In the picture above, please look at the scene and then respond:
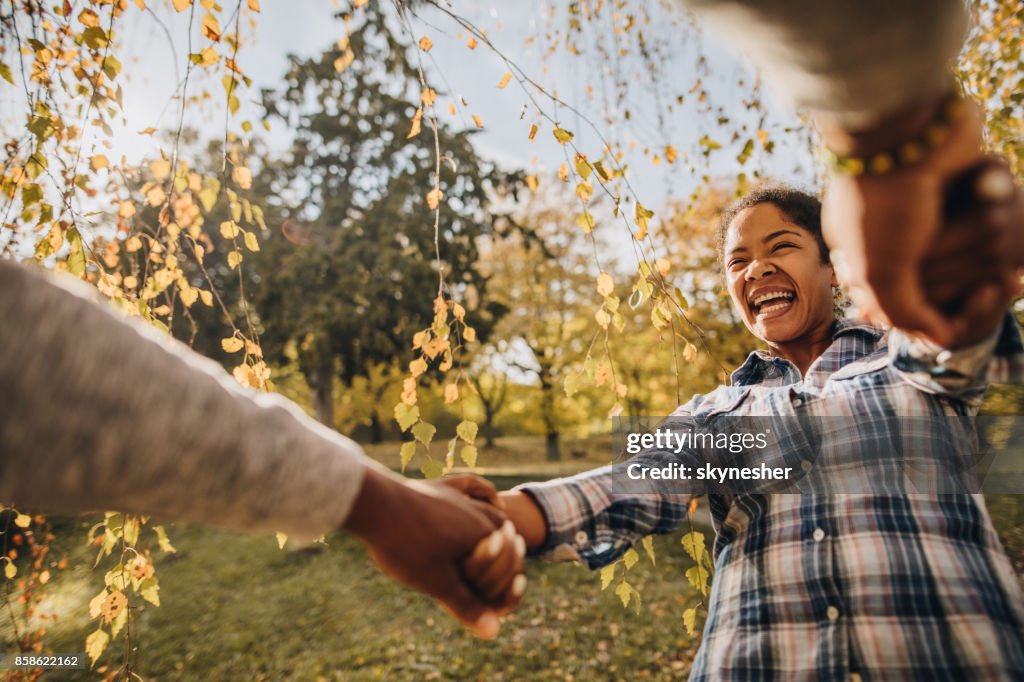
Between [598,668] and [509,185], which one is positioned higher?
[509,185]

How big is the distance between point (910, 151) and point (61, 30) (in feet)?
8.94

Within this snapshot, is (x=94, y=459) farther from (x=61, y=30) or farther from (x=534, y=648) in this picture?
(x=534, y=648)

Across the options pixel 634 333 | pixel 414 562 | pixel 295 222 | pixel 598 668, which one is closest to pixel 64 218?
pixel 414 562

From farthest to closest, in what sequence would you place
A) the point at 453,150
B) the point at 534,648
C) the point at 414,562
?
the point at 453,150, the point at 534,648, the point at 414,562

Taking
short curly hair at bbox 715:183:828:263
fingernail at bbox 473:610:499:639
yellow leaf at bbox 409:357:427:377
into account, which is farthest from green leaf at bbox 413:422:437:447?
short curly hair at bbox 715:183:828:263

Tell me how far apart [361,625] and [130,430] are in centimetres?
698

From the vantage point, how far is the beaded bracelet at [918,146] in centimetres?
66

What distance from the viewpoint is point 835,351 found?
1635mm

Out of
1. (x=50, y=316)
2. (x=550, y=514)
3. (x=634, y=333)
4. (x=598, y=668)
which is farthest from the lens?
(x=634, y=333)

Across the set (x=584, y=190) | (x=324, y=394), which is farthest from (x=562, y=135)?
Answer: (x=324, y=394)

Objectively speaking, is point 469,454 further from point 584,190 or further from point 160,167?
point 160,167

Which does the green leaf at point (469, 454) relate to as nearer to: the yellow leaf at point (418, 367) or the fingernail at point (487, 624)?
the yellow leaf at point (418, 367)

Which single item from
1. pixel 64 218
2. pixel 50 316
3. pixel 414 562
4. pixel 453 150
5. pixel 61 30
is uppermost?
pixel 453 150

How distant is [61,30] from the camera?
6.41 ft
